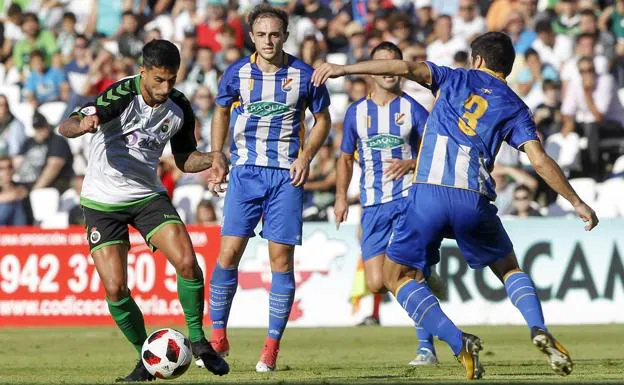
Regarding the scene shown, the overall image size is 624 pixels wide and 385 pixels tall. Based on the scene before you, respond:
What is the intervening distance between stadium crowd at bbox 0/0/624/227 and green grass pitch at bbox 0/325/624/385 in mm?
2919

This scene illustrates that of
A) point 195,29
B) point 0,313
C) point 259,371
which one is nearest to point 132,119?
point 259,371

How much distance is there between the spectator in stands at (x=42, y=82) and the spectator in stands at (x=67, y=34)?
67cm

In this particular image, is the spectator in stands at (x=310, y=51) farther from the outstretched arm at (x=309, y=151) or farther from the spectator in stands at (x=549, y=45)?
the outstretched arm at (x=309, y=151)

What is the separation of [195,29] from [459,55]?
588cm

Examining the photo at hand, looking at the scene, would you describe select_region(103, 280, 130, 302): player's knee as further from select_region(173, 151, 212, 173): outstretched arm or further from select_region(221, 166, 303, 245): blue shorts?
select_region(221, 166, 303, 245): blue shorts

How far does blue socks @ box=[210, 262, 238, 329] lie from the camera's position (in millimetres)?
10141

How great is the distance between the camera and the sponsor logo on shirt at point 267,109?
1012cm

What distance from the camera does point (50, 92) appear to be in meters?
21.8

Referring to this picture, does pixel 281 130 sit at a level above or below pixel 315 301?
above

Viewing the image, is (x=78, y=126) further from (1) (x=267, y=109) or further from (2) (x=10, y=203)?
(2) (x=10, y=203)

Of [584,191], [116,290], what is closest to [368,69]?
[116,290]

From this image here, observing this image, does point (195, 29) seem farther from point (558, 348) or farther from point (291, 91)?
point (558, 348)

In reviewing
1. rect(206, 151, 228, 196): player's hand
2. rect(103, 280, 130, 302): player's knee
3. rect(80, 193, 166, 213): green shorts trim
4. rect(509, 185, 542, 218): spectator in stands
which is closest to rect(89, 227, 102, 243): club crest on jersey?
rect(80, 193, 166, 213): green shorts trim

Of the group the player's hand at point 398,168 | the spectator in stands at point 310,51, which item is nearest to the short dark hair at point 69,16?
the spectator in stands at point 310,51
